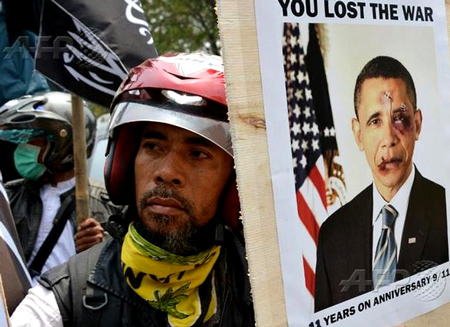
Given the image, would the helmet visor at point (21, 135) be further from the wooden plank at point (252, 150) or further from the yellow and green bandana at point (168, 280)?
the wooden plank at point (252, 150)

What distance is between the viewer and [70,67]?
2730 millimetres

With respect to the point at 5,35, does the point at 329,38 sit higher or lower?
lower

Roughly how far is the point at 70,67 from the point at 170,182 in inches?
36.5

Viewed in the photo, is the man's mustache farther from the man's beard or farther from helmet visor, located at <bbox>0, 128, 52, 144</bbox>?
helmet visor, located at <bbox>0, 128, 52, 144</bbox>

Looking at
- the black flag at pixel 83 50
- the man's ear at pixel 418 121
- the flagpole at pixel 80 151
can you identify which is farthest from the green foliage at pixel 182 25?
the man's ear at pixel 418 121

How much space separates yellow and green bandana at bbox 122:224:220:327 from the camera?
201cm

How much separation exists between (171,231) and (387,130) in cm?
65

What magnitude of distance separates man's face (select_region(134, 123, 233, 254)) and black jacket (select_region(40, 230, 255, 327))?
0.16m

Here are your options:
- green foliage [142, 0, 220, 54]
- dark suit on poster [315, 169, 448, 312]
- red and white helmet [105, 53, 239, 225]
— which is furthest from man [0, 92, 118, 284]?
green foliage [142, 0, 220, 54]

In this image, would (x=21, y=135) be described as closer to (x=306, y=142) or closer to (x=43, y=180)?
(x=43, y=180)

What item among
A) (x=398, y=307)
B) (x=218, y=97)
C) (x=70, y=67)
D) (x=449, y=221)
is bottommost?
(x=398, y=307)

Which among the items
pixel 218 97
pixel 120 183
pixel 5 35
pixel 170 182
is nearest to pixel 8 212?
pixel 120 183

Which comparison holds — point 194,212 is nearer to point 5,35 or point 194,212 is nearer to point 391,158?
point 391,158

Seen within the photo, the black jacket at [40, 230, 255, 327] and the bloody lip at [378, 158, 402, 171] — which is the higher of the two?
the bloody lip at [378, 158, 402, 171]
